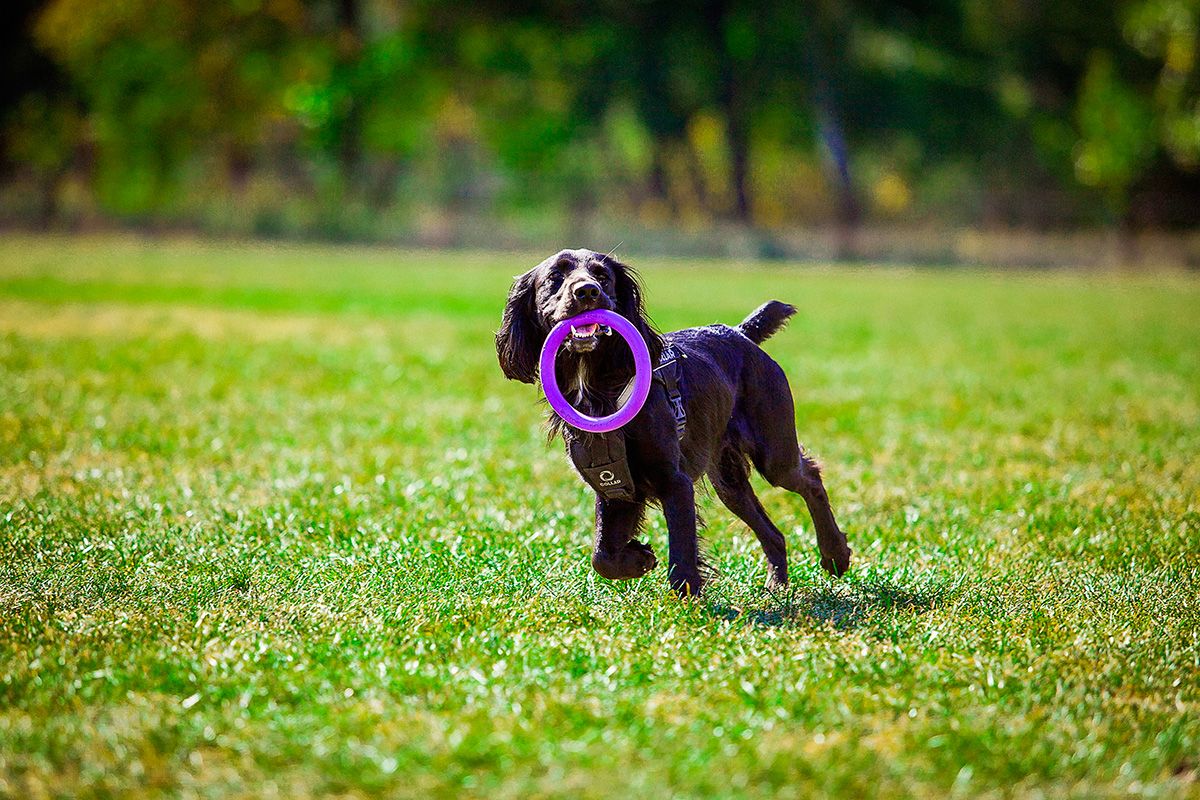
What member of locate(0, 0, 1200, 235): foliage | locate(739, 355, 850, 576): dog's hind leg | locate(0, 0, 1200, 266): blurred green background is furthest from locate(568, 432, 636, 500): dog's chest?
locate(0, 0, 1200, 235): foliage

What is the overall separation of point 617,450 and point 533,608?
691mm

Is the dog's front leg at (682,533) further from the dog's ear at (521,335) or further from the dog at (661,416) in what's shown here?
the dog's ear at (521,335)

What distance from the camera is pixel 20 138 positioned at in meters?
51.8

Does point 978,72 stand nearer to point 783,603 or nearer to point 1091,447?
point 1091,447

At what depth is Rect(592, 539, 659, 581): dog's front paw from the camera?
484 cm

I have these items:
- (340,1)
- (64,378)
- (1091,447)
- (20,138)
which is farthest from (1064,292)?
(20,138)

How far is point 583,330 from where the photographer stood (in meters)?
4.47

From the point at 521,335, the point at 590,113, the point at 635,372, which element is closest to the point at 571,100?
the point at 590,113

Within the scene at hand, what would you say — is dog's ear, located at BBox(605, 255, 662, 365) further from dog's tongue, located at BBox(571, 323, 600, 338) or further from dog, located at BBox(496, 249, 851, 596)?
dog's tongue, located at BBox(571, 323, 600, 338)

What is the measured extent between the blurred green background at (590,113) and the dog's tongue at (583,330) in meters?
41.4

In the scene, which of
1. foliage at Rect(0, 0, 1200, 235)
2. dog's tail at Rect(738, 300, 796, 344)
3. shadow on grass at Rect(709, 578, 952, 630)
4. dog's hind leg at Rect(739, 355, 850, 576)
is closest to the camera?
shadow on grass at Rect(709, 578, 952, 630)

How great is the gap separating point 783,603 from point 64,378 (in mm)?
8131

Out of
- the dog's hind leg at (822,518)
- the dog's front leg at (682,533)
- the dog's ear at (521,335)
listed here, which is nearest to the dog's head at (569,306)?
the dog's ear at (521,335)

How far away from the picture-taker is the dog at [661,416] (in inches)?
185
